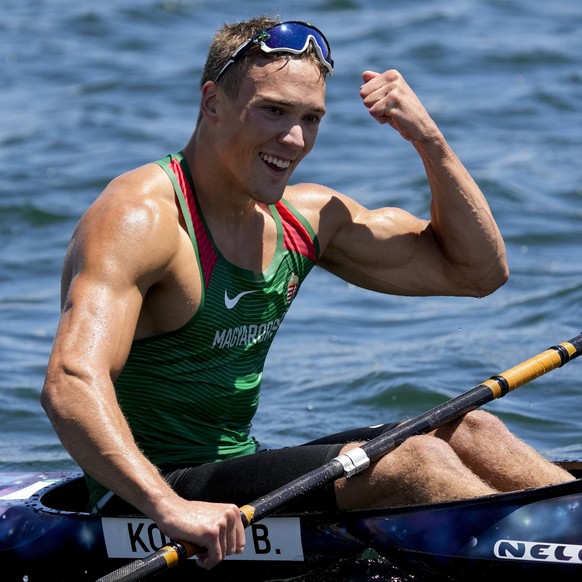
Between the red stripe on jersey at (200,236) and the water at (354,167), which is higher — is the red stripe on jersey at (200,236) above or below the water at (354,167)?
above

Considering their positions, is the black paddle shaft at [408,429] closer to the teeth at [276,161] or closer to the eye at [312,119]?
the teeth at [276,161]

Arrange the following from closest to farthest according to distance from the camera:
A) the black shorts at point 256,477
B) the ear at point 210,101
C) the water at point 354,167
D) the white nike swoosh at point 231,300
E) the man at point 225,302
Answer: the man at point 225,302 → the black shorts at point 256,477 → the white nike swoosh at point 231,300 → the ear at point 210,101 → the water at point 354,167

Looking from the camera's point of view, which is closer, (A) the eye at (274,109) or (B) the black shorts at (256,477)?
(B) the black shorts at (256,477)

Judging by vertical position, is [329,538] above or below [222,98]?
below

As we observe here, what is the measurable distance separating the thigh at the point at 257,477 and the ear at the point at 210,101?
1.23 meters

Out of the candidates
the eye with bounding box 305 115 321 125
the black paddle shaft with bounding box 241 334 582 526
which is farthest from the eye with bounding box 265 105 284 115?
the black paddle shaft with bounding box 241 334 582 526

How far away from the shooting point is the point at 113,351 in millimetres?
3992

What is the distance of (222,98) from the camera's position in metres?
4.61

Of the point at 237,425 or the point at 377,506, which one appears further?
the point at 237,425

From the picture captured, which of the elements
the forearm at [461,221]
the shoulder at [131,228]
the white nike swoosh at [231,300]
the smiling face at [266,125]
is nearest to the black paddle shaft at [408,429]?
the forearm at [461,221]

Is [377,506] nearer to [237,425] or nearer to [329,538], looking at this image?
[329,538]

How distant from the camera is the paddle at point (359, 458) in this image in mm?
3744

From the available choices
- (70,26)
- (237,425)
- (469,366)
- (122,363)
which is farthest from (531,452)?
(70,26)

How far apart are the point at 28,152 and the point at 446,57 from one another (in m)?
5.86
